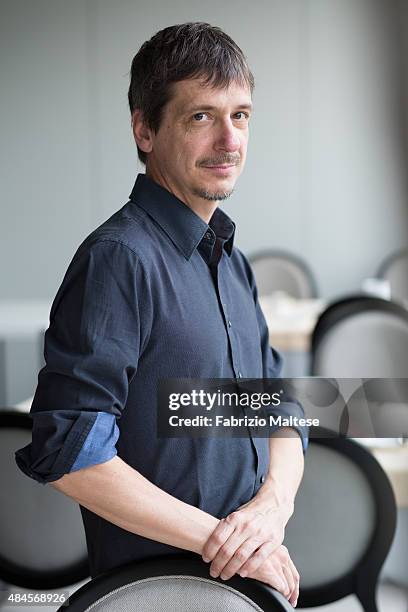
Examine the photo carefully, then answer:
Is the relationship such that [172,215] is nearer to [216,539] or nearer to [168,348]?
[168,348]

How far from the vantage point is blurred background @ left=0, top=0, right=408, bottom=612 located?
1239 mm

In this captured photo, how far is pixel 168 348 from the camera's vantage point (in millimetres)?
885

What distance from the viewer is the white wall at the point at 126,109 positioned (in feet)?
4.04

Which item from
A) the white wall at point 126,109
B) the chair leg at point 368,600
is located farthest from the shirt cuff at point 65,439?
the chair leg at point 368,600

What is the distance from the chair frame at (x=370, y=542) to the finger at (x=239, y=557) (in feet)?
1.28

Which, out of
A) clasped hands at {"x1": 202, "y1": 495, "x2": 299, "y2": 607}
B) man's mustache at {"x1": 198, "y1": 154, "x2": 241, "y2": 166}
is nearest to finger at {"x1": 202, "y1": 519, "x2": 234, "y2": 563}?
clasped hands at {"x1": 202, "y1": 495, "x2": 299, "y2": 607}

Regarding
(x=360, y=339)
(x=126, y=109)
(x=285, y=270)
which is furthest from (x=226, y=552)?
(x=285, y=270)

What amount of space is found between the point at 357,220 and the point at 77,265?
0.84 metres

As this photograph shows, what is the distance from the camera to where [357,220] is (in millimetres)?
1549

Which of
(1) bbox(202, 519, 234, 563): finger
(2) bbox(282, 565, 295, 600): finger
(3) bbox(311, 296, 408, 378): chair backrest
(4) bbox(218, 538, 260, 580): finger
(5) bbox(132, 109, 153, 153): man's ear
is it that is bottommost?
(3) bbox(311, 296, 408, 378): chair backrest

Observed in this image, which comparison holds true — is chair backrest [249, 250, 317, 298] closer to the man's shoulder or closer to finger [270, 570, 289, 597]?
the man's shoulder

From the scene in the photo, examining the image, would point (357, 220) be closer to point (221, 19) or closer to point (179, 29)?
point (221, 19)

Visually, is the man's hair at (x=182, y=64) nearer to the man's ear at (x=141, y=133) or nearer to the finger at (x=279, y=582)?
the man's ear at (x=141, y=133)

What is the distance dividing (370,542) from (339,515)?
0.06m
